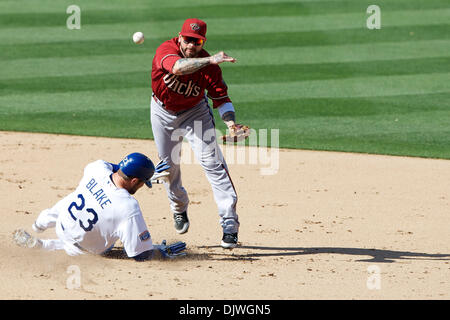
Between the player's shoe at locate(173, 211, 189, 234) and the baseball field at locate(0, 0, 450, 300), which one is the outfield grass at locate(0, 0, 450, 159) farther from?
the player's shoe at locate(173, 211, 189, 234)

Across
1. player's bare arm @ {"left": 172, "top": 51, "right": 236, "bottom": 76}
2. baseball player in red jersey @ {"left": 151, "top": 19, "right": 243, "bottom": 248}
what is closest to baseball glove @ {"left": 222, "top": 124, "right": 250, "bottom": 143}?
baseball player in red jersey @ {"left": 151, "top": 19, "right": 243, "bottom": 248}

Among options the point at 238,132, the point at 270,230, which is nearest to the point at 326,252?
the point at 270,230

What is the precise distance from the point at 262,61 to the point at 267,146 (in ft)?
14.8

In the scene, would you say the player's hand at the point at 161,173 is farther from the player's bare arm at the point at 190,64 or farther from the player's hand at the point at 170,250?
the player's bare arm at the point at 190,64

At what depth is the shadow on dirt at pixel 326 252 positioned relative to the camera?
6547 millimetres

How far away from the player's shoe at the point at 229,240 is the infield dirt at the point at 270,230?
89 millimetres

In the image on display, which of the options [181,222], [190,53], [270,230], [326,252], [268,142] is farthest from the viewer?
[268,142]

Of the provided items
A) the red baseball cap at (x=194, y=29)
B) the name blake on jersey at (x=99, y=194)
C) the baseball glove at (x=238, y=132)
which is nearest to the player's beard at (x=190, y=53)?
the red baseball cap at (x=194, y=29)

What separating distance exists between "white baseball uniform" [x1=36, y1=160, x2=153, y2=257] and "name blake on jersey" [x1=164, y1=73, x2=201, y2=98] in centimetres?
101

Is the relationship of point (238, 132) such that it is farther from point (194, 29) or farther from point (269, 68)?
point (269, 68)

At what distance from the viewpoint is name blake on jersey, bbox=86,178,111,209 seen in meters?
5.71

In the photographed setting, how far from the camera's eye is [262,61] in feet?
48.0

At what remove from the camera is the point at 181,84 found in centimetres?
651

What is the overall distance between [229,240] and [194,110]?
120 centimetres
